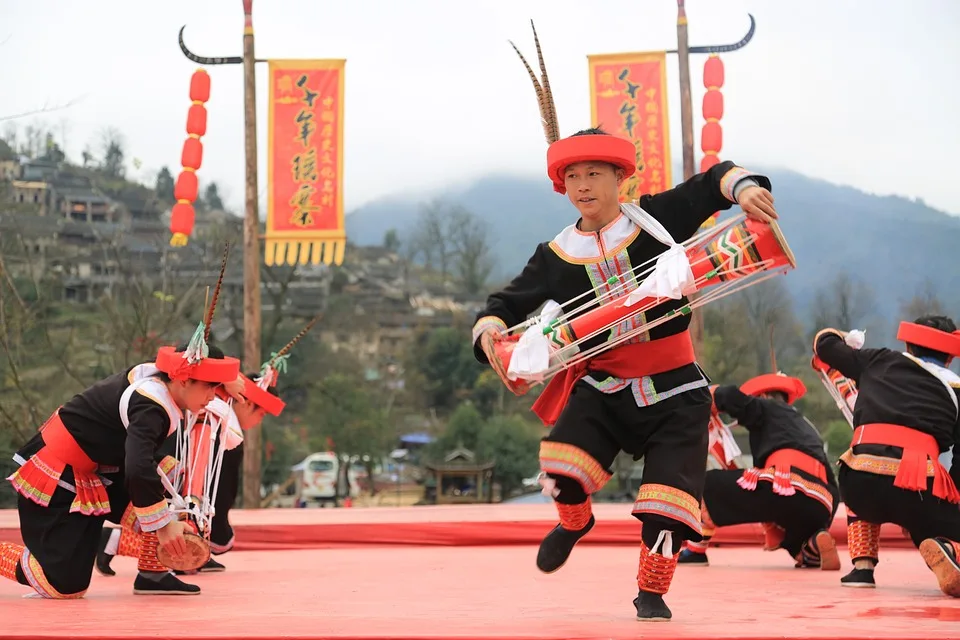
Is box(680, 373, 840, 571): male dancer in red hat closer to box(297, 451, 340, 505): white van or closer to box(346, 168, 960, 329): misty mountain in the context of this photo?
box(297, 451, 340, 505): white van

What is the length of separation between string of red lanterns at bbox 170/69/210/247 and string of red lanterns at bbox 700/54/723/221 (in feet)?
15.8

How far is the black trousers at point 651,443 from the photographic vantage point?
10.3ft

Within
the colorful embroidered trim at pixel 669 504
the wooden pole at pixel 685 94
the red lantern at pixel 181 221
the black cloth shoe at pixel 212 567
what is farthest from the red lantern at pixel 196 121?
the colorful embroidered trim at pixel 669 504

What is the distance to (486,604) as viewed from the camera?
348 cm

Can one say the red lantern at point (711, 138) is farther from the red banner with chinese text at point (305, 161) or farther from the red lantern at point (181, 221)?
the red lantern at point (181, 221)

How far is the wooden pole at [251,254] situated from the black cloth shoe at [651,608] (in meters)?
8.37

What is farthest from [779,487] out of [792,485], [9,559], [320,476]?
[320,476]

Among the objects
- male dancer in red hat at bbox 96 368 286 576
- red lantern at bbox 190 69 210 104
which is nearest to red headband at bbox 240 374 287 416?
male dancer in red hat at bbox 96 368 286 576

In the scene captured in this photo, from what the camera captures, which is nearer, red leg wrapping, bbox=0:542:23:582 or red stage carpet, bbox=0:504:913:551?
red leg wrapping, bbox=0:542:23:582

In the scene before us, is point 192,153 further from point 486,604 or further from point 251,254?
point 486,604

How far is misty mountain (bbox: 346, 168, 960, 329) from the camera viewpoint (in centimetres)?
6588

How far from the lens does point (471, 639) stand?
2494 millimetres

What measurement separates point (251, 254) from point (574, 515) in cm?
827

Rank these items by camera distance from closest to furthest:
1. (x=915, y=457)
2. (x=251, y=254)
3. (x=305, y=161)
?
1. (x=915, y=457)
2. (x=305, y=161)
3. (x=251, y=254)
